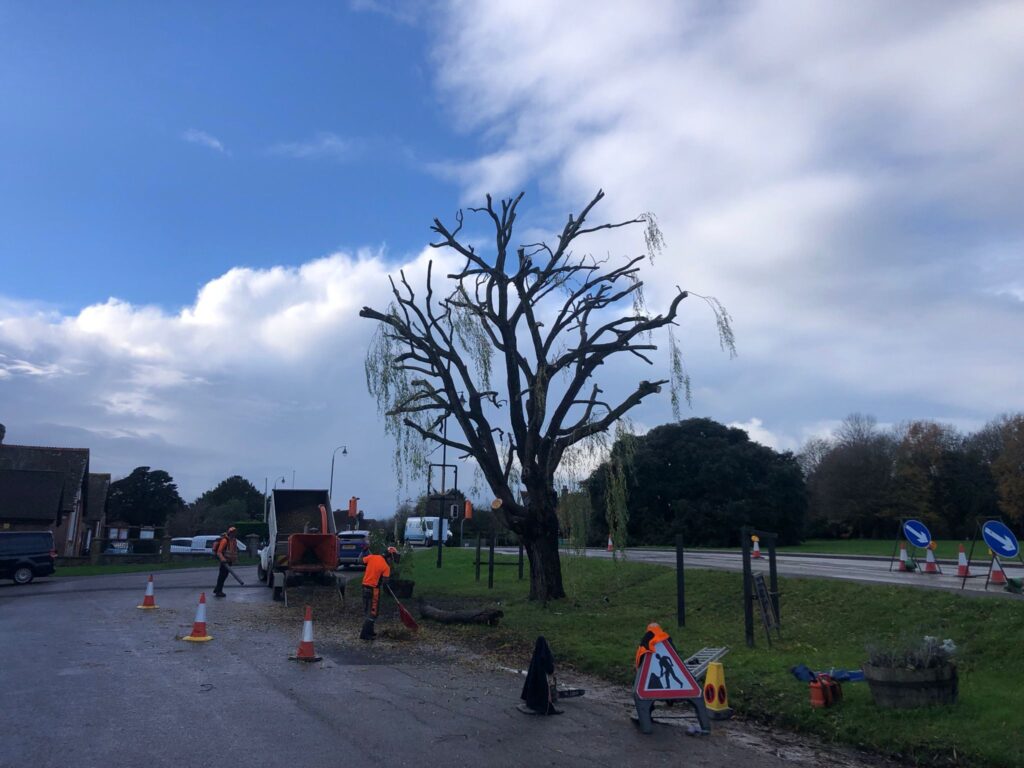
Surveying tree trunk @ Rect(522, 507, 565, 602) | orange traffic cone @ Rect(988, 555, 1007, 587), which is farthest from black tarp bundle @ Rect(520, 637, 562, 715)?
orange traffic cone @ Rect(988, 555, 1007, 587)

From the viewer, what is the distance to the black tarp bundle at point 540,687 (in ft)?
29.3

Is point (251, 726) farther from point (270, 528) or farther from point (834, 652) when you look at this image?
point (270, 528)

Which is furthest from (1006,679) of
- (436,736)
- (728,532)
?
(728,532)

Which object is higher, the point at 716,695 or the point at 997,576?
the point at 997,576

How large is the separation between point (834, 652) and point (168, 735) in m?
8.57

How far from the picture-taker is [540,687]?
8.97 meters

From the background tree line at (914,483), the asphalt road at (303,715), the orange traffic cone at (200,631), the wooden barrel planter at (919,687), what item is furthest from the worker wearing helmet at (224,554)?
the background tree line at (914,483)

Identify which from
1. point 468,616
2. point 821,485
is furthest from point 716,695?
point 821,485

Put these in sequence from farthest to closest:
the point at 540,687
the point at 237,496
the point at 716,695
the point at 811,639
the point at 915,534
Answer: the point at 237,496 → the point at 915,534 → the point at 811,639 → the point at 716,695 → the point at 540,687

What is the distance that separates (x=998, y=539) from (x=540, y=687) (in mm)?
9707

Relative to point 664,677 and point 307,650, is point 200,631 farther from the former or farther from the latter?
point 664,677

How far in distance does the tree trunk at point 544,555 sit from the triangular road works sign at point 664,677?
34.7 ft

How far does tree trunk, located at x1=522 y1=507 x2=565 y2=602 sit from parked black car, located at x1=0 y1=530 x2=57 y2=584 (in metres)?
20.5

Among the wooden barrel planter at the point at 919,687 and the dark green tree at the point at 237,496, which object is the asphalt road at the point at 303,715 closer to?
the wooden barrel planter at the point at 919,687
